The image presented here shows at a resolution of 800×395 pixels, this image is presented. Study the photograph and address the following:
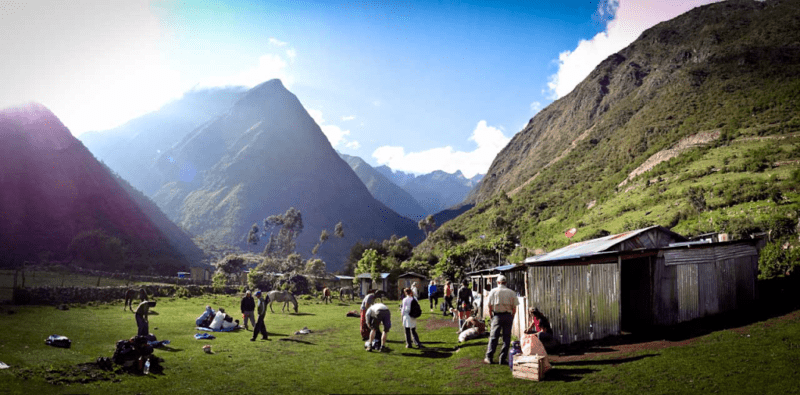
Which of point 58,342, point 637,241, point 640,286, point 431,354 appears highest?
point 637,241

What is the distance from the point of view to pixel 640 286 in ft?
49.5

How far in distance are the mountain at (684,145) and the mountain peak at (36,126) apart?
10072 cm

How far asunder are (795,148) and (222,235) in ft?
500

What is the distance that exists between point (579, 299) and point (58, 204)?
102388mm

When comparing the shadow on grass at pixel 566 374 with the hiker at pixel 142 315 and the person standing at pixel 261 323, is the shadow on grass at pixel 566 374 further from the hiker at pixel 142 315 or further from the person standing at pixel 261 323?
the hiker at pixel 142 315

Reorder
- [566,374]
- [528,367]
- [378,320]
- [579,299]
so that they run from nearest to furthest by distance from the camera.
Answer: [528,367] → [566,374] → [579,299] → [378,320]

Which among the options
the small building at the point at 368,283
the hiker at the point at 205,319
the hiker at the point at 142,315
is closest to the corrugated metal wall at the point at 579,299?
the hiker at the point at 142,315

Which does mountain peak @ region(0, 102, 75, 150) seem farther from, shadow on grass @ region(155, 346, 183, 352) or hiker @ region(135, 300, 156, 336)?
shadow on grass @ region(155, 346, 183, 352)

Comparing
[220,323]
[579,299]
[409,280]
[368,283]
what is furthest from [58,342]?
[368,283]

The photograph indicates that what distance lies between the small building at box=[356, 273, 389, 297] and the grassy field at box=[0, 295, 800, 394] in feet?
116

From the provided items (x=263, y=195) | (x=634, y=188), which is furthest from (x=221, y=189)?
(x=634, y=188)

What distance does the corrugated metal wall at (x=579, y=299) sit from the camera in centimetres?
1257

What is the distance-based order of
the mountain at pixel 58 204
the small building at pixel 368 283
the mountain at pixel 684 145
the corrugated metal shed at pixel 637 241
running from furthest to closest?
the mountain at pixel 58 204 → the mountain at pixel 684 145 → the small building at pixel 368 283 → the corrugated metal shed at pixel 637 241

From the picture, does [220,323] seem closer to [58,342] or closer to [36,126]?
[58,342]
